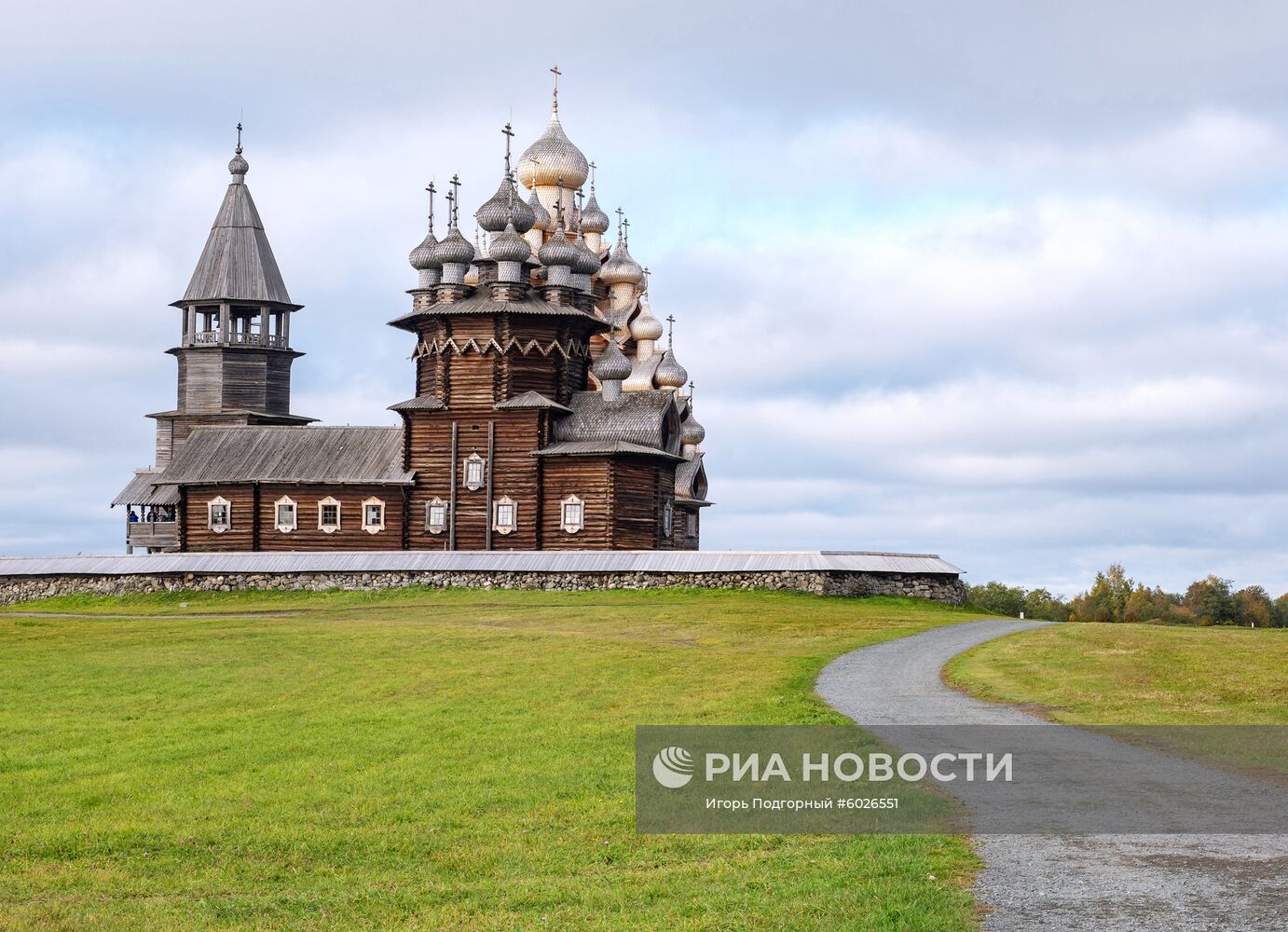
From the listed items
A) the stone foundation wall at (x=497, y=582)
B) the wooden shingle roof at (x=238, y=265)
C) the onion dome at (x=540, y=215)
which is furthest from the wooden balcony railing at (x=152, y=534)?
the onion dome at (x=540, y=215)

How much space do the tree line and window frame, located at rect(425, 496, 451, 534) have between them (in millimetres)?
31712

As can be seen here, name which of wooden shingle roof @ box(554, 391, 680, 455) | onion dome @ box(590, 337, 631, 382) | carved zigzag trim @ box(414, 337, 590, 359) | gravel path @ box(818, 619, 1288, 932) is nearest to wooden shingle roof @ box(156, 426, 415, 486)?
carved zigzag trim @ box(414, 337, 590, 359)

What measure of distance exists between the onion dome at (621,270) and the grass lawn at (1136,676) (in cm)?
3688

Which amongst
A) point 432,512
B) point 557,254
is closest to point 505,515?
point 432,512

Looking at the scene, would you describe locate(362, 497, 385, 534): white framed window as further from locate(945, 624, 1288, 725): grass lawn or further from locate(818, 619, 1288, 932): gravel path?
locate(818, 619, 1288, 932): gravel path

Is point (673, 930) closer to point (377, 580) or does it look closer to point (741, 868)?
point (741, 868)

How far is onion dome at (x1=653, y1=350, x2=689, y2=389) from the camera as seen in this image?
63062 mm

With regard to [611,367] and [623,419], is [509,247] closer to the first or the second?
[611,367]

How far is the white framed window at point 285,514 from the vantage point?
56.8 metres

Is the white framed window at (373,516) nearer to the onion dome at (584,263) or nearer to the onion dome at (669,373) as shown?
the onion dome at (584,263)

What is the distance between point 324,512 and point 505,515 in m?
7.60

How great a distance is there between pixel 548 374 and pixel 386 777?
38474 millimetres

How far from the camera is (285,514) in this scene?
57.0 m

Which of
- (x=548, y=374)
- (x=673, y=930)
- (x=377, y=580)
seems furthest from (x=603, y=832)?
(x=548, y=374)
